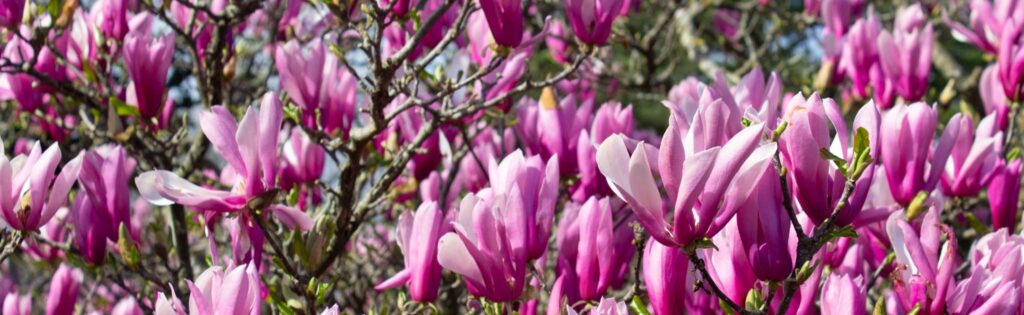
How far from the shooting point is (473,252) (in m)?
1.36

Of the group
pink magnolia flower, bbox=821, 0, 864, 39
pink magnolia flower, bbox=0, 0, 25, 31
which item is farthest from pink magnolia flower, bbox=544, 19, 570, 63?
pink magnolia flower, bbox=0, 0, 25, 31

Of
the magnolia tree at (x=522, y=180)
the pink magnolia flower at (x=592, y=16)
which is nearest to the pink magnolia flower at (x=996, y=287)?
the magnolia tree at (x=522, y=180)

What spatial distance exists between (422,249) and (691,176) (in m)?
0.54

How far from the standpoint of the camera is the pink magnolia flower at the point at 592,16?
1.97m

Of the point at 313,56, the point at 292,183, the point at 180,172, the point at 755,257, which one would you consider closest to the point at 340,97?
the point at 313,56

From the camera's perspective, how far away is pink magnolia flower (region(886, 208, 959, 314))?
1.36 meters

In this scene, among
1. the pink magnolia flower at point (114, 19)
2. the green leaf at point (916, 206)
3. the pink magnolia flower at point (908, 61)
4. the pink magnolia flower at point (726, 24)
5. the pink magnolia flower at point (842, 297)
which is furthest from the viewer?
the pink magnolia flower at point (726, 24)

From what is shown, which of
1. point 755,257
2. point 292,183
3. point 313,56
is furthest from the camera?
point 292,183

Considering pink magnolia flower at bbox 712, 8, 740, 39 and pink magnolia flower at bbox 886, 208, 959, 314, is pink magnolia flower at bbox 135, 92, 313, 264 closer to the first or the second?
pink magnolia flower at bbox 886, 208, 959, 314

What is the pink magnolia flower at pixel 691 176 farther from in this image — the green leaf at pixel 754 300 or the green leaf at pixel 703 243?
the green leaf at pixel 754 300

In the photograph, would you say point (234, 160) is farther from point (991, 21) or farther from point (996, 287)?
point (991, 21)

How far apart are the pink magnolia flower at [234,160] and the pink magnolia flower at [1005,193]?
148 centimetres

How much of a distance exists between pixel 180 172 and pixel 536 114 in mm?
929

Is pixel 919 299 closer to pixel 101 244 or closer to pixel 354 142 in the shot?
pixel 354 142
